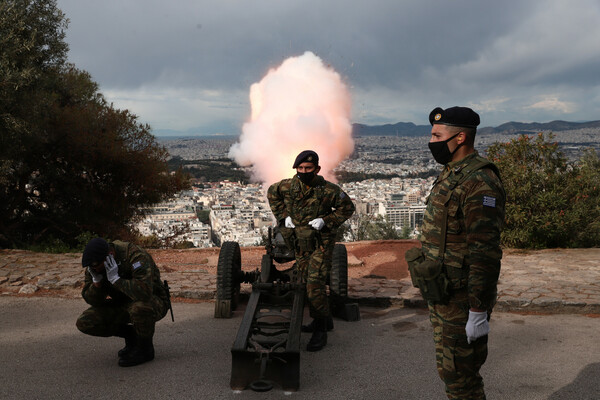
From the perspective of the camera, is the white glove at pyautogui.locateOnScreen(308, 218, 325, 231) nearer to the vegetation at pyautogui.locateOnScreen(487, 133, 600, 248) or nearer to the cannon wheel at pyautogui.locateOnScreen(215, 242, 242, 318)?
the cannon wheel at pyautogui.locateOnScreen(215, 242, 242, 318)

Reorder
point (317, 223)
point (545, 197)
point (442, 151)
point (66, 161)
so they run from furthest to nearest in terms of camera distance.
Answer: point (66, 161) → point (545, 197) → point (317, 223) → point (442, 151)

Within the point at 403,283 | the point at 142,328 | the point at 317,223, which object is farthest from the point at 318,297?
the point at 403,283

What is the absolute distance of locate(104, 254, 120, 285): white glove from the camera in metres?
4.72

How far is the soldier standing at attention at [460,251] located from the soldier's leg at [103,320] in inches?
119

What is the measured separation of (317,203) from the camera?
5.99 metres

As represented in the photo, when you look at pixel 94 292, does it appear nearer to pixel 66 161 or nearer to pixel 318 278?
pixel 318 278

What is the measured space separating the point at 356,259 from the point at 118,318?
20.7 ft

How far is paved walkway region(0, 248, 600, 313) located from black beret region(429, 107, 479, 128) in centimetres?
436

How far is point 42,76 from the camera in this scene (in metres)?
12.0

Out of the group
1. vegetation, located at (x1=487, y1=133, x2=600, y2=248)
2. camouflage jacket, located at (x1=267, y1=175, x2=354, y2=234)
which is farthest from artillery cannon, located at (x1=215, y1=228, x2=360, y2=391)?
vegetation, located at (x1=487, y1=133, x2=600, y2=248)

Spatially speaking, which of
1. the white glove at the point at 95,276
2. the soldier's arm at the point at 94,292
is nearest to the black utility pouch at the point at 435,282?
the white glove at the point at 95,276

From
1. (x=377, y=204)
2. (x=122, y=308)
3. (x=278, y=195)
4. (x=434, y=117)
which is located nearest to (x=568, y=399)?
(x=434, y=117)

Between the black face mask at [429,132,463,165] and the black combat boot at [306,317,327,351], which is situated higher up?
the black face mask at [429,132,463,165]

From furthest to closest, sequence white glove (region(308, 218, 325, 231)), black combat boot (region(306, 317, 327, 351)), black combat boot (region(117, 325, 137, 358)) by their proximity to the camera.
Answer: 1. white glove (region(308, 218, 325, 231))
2. black combat boot (region(306, 317, 327, 351))
3. black combat boot (region(117, 325, 137, 358))
